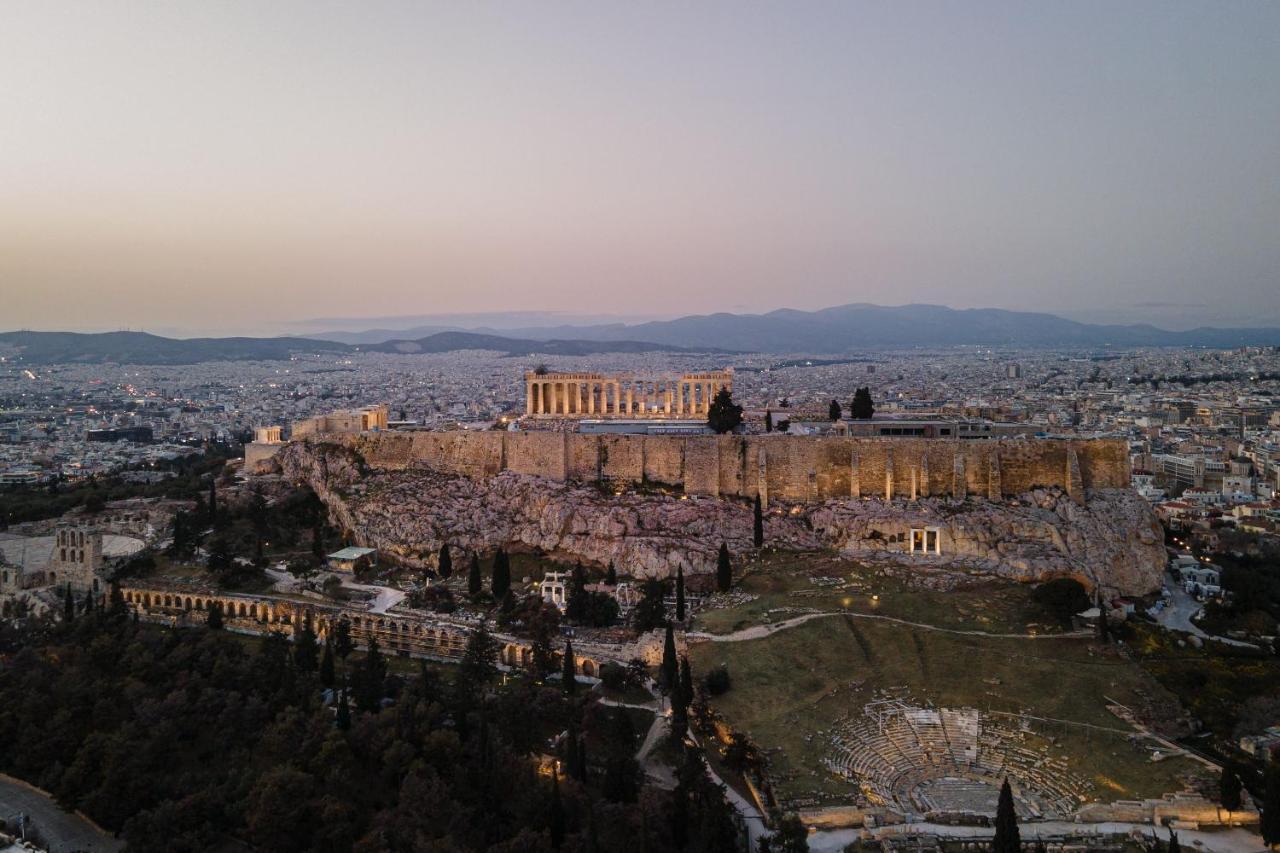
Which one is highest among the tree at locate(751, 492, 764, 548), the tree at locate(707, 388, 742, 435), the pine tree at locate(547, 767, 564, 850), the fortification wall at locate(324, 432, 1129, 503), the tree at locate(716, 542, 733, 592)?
the tree at locate(707, 388, 742, 435)

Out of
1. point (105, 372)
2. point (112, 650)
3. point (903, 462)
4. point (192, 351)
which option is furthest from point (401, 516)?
point (192, 351)

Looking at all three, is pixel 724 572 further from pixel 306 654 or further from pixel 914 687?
pixel 306 654

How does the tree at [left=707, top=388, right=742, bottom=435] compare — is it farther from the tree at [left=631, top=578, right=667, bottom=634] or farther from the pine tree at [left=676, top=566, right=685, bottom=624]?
the tree at [left=631, top=578, right=667, bottom=634]

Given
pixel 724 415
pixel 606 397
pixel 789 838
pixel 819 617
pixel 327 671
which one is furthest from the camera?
pixel 606 397

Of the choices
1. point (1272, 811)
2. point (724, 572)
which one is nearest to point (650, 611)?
point (724, 572)

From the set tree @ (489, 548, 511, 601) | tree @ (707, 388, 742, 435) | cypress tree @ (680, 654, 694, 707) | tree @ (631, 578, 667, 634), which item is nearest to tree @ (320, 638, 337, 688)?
tree @ (489, 548, 511, 601)
